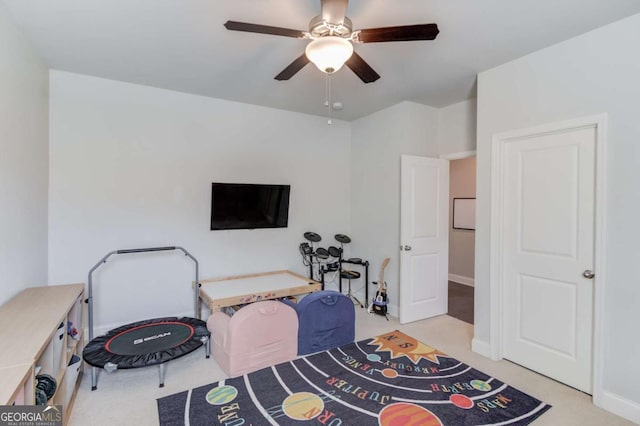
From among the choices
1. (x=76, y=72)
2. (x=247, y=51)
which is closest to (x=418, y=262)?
(x=247, y=51)

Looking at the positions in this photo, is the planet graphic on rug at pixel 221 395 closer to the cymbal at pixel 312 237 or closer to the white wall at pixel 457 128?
the cymbal at pixel 312 237

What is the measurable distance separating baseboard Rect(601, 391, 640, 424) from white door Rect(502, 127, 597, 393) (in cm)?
19

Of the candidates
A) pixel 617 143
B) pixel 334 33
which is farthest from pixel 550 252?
pixel 334 33

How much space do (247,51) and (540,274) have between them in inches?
128

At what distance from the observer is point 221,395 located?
244 centimetres

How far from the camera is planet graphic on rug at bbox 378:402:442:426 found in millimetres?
2137

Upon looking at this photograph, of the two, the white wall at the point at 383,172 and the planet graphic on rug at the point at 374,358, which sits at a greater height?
the white wall at the point at 383,172

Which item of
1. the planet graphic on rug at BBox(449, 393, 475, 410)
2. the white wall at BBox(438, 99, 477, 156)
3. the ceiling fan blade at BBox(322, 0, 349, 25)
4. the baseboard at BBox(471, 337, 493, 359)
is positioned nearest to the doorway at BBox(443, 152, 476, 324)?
the white wall at BBox(438, 99, 477, 156)

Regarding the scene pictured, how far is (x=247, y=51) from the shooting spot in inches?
109

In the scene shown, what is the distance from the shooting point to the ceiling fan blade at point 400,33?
71.6 inches

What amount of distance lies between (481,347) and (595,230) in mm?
1530

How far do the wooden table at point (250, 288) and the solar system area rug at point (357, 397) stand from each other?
2.53 feet

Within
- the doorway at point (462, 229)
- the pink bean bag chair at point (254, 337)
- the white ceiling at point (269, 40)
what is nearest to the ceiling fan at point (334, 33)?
the white ceiling at point (269, 40)

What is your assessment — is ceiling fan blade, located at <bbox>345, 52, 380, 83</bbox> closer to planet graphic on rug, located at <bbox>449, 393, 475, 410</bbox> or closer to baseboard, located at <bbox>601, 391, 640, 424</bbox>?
planet graphic on rug, located at <bbox>449, 393, 475, 410</bbox>
